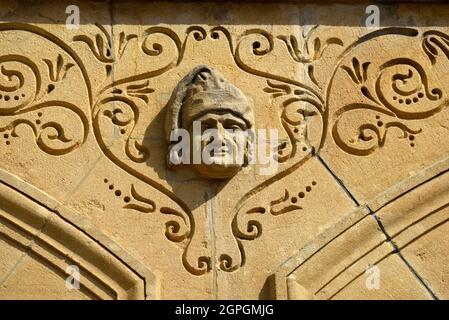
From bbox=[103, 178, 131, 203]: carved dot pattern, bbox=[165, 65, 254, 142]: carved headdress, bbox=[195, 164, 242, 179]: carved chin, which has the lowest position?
bbox=[103, 178, 131, 203]: carved dot pattern

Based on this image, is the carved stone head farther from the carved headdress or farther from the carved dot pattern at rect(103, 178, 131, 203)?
the carved dot pattern at rect(103, 178, 131, 203)

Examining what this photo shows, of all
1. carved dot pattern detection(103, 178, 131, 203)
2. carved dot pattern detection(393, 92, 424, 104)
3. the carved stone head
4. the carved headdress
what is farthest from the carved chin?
carved dot pattern detection(393, 92, 424, 104)

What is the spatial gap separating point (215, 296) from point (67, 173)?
0.75 m

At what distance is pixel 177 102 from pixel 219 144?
0.27 metres

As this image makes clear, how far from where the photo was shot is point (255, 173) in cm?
699

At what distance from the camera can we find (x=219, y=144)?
6.91 m

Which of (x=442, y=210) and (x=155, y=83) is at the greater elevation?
(x=155, y=83)

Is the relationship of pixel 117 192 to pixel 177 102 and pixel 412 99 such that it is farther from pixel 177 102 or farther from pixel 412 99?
pixel 412 99

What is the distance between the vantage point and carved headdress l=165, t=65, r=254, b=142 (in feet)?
22.9

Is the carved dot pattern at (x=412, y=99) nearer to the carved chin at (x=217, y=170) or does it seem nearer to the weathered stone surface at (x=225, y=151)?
the weathered stone surface at (x=225, y=151)

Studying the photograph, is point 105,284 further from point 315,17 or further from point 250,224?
point 315,17

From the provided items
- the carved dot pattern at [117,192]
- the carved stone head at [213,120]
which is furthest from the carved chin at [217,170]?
the carved dot pattern at [117,192]
